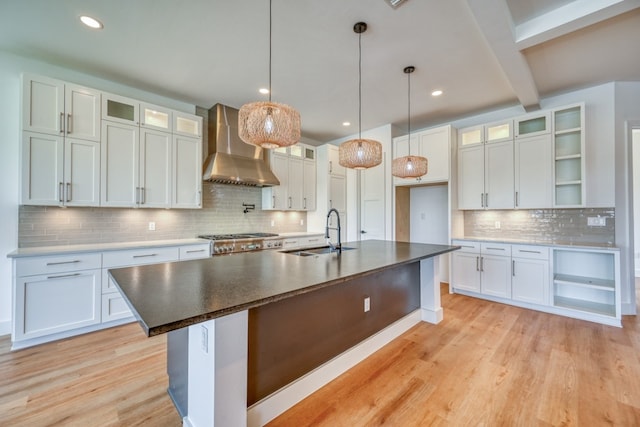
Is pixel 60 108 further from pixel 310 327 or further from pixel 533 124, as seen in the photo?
pixel 533 124

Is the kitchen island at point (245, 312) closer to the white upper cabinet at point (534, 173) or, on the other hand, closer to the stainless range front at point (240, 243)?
the stainless range front at point (240, 243)

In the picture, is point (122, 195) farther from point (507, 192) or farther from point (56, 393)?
point (507, 192)

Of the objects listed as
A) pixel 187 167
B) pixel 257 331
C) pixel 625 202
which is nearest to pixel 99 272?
pixel 187 167

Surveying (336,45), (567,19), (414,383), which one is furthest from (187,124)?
(567,19)

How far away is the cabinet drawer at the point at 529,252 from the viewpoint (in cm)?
346

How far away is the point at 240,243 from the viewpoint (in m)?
3.74

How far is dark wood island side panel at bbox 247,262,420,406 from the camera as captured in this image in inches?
63.1

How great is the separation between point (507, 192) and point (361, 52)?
294 cm

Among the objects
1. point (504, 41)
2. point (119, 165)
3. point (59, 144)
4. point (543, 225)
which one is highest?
point (504, 41)

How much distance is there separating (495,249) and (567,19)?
2.73 m

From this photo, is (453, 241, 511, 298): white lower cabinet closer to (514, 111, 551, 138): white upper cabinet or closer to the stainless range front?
(514, 111, 551, 138): white upper cabinet

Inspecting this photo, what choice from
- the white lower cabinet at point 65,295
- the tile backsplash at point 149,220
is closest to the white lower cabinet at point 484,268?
the tile backsplash at point 149,220

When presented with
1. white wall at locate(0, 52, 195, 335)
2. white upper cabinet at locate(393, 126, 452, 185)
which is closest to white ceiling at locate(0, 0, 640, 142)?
white wall at locate(0, 52, 195, 335)

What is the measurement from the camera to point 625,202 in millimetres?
3330
